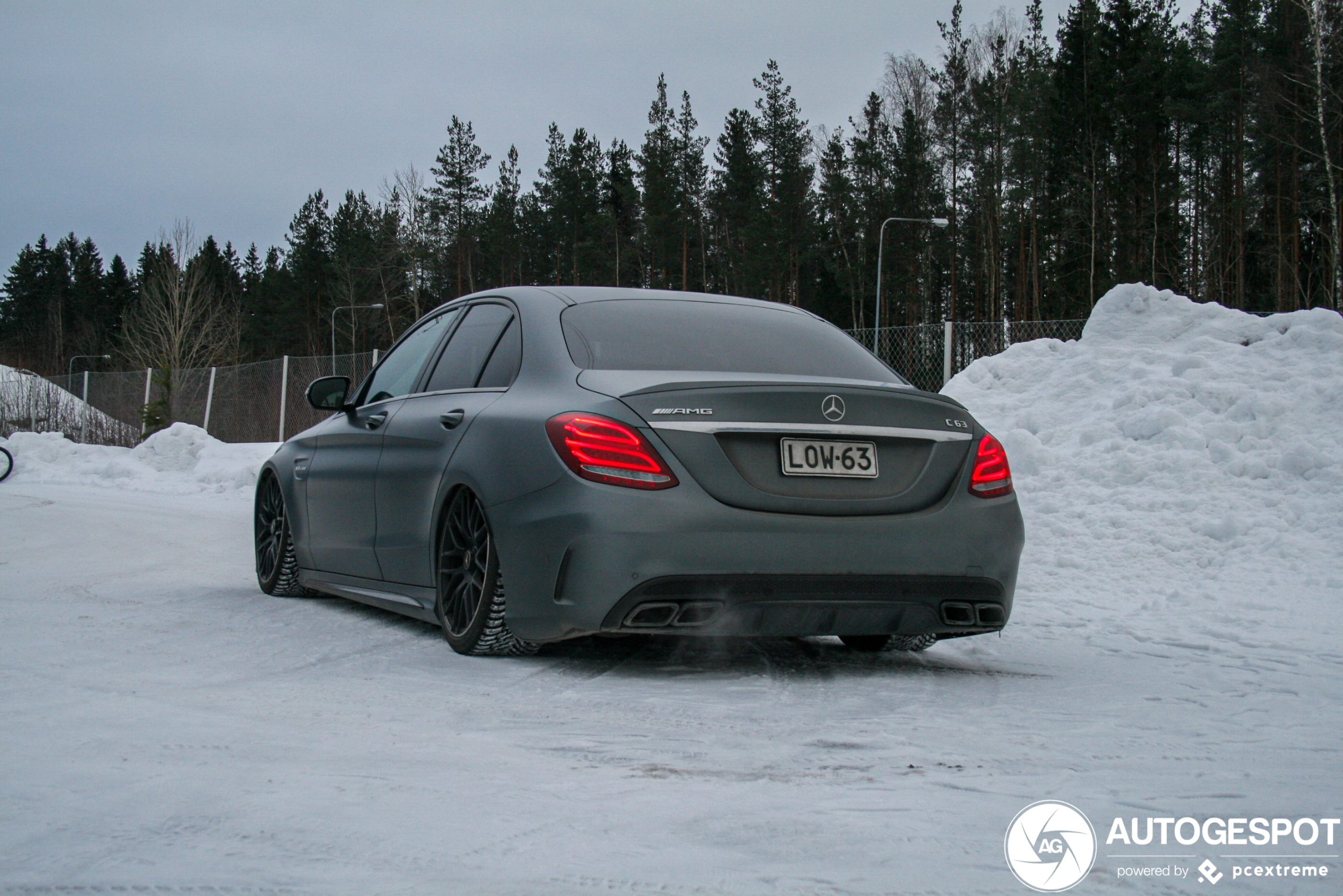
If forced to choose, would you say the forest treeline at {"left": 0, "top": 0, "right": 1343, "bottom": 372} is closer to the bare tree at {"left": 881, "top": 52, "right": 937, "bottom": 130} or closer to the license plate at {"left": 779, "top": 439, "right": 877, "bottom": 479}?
the bare tree at {"left": 881, "top": 52, "right": 937, "bottom": 130}

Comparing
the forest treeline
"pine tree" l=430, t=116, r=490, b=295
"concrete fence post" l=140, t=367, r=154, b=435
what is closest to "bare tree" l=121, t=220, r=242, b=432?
the forest treeline

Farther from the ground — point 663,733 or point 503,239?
point 503,239

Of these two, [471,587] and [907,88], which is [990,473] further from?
[907,88]

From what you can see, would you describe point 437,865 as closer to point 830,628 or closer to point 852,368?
point 830,628

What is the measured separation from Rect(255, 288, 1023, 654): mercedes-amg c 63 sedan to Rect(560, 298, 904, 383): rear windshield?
0.04 feet

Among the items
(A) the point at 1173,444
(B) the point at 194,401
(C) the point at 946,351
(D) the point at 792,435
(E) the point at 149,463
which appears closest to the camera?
(D) the point at 792,435

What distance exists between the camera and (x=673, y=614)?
3895 millimetres

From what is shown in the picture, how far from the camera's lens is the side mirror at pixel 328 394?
6.16 metres

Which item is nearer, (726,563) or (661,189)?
(726,563)

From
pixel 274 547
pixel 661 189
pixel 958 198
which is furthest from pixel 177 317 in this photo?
pixel 274 547

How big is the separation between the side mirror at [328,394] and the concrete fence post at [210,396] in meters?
23.7

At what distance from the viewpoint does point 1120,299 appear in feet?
40.1

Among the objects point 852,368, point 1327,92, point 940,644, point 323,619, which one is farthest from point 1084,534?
point 1327,92

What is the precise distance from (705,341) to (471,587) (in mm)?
1314
